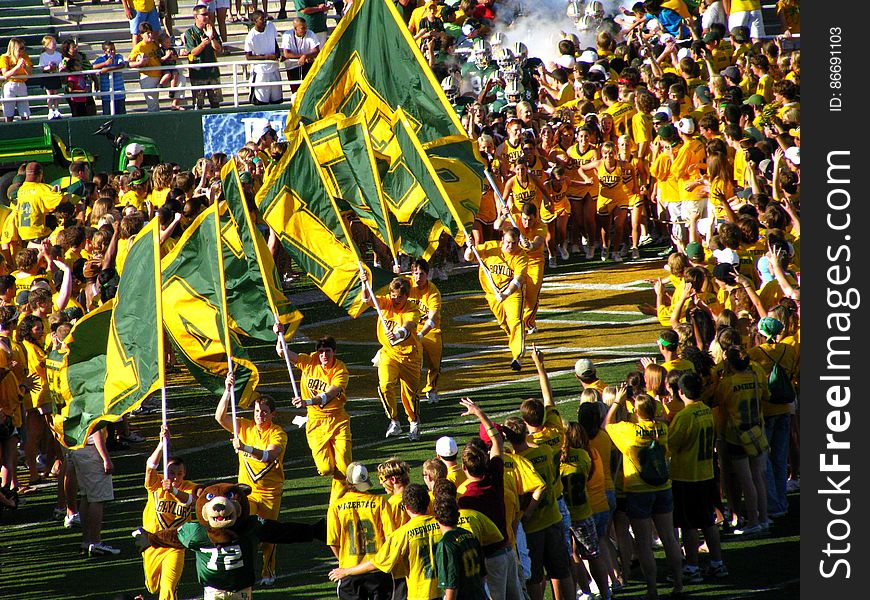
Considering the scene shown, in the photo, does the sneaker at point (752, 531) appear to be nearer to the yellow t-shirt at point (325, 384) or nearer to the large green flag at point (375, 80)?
the yellow t-shirt at point (325, 384)

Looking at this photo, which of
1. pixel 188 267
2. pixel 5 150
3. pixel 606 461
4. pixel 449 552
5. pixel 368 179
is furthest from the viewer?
pixel 5 150

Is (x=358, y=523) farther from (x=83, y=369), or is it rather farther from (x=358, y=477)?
(x=83, y=369)

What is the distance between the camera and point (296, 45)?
25094 millimetres

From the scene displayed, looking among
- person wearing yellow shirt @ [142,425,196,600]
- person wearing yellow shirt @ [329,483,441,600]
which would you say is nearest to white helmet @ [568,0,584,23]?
person wearing yellow shirt @ [142,425,196,600]

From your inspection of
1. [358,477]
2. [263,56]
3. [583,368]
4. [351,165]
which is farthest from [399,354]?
[263,56]

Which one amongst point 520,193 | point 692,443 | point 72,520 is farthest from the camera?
point 520,193

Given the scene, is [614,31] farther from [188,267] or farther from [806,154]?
[806,154]

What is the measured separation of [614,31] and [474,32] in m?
3.10

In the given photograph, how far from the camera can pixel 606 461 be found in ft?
36.1

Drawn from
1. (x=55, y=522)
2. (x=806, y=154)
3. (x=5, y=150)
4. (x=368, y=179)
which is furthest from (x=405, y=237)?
(x=5, y=150)

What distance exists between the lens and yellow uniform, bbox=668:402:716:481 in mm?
11312

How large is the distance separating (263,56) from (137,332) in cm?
1449

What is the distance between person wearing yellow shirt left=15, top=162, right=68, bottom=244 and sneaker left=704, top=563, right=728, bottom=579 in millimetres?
10943

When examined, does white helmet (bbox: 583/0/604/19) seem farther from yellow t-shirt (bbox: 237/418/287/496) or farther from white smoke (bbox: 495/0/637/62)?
yellow t-shirt (bbox: 237/418/287/496)
